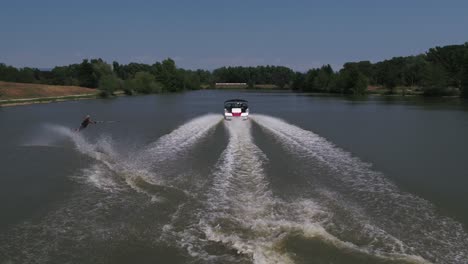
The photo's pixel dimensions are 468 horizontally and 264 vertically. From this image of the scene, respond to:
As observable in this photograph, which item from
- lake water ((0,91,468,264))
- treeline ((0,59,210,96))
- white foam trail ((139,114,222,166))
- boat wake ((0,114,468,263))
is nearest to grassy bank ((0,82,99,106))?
treeline ((0,59,210,96))

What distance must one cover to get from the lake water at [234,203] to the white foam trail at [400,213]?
38 millimetres

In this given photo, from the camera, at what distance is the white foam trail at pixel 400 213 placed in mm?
8383

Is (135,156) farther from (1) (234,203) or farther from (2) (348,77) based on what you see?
(2) (348,77)

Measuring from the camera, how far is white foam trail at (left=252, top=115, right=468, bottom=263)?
8383mm

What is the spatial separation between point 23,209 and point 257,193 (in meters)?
6.12

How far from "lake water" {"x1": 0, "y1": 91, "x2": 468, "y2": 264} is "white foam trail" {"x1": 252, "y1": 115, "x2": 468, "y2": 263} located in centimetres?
4

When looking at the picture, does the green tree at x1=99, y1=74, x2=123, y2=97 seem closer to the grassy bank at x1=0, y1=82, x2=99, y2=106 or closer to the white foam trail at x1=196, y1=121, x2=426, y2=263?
the grassy bank at x1=0, y1=82, x2=99, y2=106

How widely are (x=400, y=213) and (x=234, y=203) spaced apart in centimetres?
399

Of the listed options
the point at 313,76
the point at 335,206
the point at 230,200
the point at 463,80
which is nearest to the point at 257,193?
the point at 230,200

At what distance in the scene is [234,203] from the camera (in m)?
11.0

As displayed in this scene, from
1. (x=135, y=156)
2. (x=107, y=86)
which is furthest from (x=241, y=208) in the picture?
(x=107, y=86)

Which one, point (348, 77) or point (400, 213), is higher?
point (348, 77)

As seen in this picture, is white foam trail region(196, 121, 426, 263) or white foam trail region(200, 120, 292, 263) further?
white foam trail region(200, 120, 292, 263)

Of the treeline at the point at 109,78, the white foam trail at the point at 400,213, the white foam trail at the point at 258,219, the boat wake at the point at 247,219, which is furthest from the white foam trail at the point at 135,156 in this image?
the treeline at the point at 109,78
